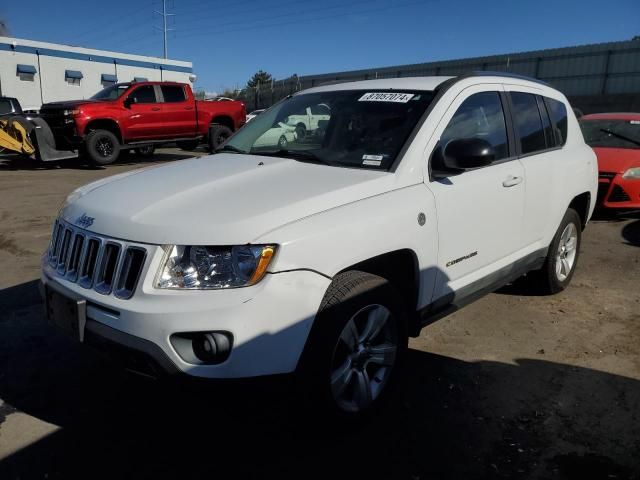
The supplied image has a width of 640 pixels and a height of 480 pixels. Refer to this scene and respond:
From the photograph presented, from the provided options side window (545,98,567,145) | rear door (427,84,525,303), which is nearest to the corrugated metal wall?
side window (545,98,567,145)

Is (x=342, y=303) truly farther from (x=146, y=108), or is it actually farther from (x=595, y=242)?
(x=146, y=108)

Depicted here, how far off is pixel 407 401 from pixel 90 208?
2.02 meters

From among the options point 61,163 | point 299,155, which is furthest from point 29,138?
point 299,155

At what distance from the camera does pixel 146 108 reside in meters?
14.3

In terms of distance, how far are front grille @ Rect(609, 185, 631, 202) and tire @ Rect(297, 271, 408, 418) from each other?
5863 mm

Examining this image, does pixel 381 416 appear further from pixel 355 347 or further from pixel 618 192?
pixel 618 192

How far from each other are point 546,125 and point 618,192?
12.7ft

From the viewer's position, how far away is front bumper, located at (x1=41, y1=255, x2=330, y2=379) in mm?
2227

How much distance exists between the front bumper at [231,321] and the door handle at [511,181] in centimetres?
184

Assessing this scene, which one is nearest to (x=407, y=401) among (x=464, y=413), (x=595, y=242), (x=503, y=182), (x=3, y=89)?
(x=464, y=413)

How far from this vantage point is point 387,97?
3479 mm

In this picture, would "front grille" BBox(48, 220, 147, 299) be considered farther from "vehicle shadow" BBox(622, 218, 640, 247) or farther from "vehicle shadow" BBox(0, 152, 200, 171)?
"vehicle shadow" BBox(0, 152, 200, 171)

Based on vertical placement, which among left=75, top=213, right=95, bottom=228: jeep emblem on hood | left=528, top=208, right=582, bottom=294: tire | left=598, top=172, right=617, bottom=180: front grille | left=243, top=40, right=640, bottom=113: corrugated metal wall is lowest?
left=528, top=208, right=582, bottom=294: tire

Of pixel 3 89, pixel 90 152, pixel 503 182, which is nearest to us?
pixel 503 182
